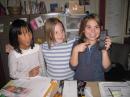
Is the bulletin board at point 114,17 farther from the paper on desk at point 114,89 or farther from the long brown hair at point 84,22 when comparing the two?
the paper on desk at point 114,89

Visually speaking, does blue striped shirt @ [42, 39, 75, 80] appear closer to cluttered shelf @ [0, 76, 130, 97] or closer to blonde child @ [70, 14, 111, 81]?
blonde child @ [70, 14, 111, 81]

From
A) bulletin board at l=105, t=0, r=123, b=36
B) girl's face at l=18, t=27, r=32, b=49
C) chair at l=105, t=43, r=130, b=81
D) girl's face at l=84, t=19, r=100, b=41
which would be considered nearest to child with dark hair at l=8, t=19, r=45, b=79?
girl's face at l=18, t=27, r=32, b=49

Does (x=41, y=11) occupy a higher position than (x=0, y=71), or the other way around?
(x=41, y=11)

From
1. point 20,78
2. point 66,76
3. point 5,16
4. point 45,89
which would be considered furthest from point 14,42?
point 5,16

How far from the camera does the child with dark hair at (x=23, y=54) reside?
1.49 metres

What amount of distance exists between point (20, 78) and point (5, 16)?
1.91 m

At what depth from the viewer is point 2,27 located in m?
3.08

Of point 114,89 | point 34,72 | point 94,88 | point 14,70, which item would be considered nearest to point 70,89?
point 94,88

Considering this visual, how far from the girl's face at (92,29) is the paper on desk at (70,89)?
0.38 metres

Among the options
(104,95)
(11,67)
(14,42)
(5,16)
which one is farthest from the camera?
(5,16)

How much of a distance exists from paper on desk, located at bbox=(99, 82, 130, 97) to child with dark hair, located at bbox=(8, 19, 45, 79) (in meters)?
0.49

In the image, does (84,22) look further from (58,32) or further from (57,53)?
(57,53)

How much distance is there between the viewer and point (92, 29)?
1458 mm

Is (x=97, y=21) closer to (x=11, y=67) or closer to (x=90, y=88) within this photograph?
(x=90, y=88)
